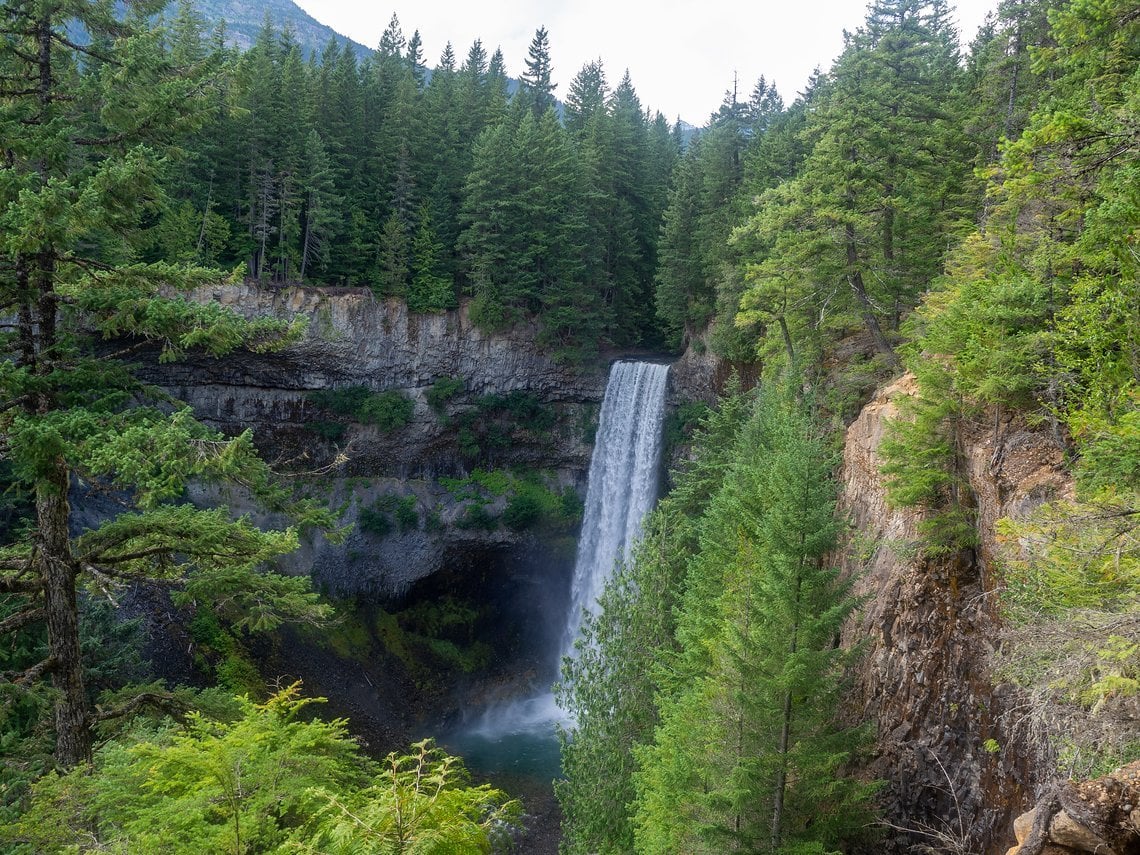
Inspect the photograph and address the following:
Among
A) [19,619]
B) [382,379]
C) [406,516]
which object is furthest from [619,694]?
[382,379]

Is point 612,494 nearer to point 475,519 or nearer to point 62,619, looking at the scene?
point 475,519

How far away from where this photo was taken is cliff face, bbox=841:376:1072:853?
880cm

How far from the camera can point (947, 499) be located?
35.3 feet

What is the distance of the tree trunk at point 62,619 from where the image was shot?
8.16 metres

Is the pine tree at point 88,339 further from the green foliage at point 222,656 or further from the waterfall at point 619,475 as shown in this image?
the waterfall at point 619,475

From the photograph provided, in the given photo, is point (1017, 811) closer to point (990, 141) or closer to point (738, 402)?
point (738, 402)

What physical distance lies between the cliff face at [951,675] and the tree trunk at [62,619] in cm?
1043

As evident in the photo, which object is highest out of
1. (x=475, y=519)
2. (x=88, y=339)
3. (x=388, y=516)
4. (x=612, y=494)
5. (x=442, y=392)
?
(x=88, y=339)

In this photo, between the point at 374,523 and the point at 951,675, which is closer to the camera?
the point at 951,675

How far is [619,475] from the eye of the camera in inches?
1213

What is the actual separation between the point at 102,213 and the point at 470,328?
2604 cm

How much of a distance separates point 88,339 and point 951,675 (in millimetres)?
12852

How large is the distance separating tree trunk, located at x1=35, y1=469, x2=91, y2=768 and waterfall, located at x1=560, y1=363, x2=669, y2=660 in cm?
2255

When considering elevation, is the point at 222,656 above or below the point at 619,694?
below
